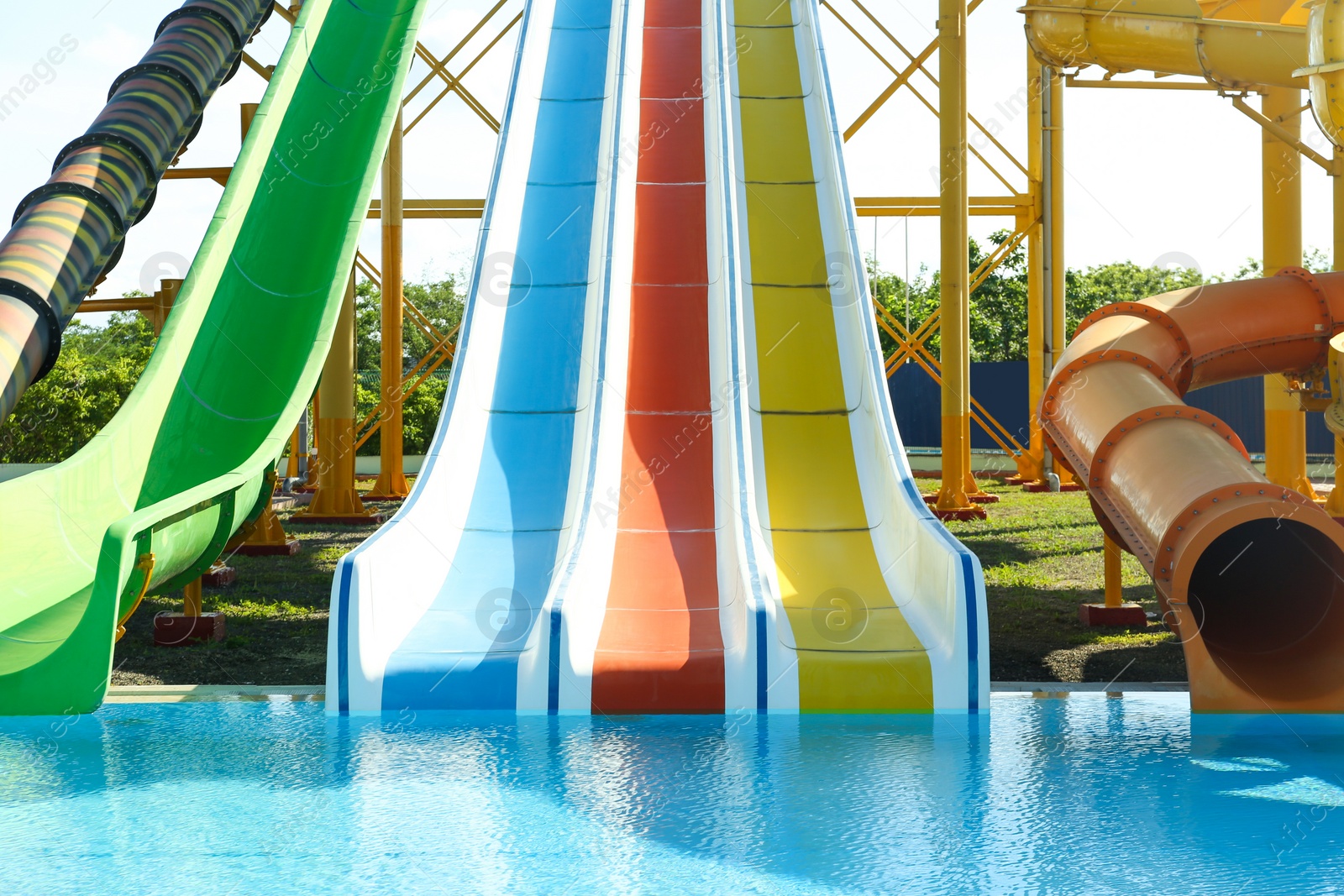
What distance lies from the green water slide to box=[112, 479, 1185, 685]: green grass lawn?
1.53 feet

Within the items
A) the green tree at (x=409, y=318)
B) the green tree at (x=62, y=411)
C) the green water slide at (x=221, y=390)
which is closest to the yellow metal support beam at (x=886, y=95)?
the green water slide at (x=221, y=390)

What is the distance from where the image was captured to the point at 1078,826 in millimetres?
→ 3020

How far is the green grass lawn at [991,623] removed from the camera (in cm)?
493

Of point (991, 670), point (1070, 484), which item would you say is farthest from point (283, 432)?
point (1070, 484)

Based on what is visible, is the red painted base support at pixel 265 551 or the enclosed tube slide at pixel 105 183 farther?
the red painted base support at pixel 265 551

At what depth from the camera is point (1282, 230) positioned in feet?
30.3

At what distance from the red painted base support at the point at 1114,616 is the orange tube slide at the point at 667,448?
2005 mm

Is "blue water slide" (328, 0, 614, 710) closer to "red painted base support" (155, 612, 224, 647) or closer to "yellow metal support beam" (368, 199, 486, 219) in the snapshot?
"red painted base support" (155, 612, 224, 647)

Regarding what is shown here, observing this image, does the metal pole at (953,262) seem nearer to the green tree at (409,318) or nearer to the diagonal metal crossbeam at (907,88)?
the diagonal metal crossbeam at (907,88)

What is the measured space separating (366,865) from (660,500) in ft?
9.75

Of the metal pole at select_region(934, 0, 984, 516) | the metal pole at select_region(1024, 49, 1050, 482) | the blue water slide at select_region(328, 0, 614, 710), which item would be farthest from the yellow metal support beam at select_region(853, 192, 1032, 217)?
the blue water slide at select_region(328, 0, 614, 710)

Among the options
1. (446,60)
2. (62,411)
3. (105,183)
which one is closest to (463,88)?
(446,60)

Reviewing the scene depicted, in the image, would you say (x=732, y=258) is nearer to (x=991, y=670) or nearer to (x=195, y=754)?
(x=991, y=670)

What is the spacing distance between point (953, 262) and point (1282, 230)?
2616 millimetres
